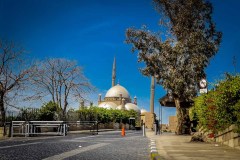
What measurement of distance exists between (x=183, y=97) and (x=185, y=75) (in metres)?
2.31

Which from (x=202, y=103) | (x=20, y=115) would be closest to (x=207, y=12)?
(x=202, y=103)

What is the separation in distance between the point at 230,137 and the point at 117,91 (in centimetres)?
12822

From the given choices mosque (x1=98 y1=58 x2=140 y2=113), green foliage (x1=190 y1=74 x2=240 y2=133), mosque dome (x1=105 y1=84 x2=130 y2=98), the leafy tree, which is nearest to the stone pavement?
green foliage (x1=190 y1=74 x2=240 y2=133)

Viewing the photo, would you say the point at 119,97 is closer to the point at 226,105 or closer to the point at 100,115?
the point at 100,115

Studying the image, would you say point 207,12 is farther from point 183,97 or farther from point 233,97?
point 233,97

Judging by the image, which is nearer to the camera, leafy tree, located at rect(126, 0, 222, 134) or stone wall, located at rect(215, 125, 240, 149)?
stone wall, located at rect(215, 125, 240, 149)

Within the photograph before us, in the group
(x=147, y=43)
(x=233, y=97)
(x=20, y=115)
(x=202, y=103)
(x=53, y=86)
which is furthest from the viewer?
(x=53, y=86)

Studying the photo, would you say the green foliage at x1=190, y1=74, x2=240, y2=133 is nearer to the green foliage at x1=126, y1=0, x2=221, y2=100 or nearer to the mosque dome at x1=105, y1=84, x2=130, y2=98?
the green foliage at x1=126, y1=0, x2=221, y2=100

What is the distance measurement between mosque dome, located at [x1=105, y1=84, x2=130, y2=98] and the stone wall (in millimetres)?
123342

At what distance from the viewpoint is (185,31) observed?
29.7 meters

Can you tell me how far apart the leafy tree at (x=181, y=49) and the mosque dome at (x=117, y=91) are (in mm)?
107383

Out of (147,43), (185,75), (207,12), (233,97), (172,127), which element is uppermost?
(207,12)

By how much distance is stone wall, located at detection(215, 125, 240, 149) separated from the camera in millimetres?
11163

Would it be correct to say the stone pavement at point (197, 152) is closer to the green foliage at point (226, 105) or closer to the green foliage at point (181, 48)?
the green foliage at point (226, 105)
